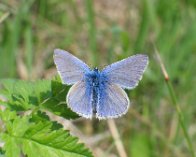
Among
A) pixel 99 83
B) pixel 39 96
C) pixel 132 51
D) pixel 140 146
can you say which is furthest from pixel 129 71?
pixel 132 51

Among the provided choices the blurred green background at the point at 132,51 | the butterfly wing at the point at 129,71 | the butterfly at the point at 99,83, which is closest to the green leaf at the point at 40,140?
the butterfly at the point at 99,83

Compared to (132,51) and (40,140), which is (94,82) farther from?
(132,51)

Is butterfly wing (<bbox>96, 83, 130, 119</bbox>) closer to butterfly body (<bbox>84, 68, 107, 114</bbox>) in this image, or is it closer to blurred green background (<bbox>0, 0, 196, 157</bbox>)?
butterfly body (<bbox>84, 68, 107, 114</bbox>)

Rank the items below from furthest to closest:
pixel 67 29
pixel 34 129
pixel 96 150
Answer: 1. pixel 67 29
2. pixel 96 150
3. pixel 34 129

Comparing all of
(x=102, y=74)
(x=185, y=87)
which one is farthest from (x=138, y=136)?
(x=102, y=74)

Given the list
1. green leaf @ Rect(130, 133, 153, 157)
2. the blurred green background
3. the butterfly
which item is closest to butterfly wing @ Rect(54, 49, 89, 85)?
the butterfly

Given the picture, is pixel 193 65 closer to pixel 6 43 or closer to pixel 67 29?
pixel 67 29
